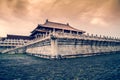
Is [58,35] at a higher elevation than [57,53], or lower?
higher

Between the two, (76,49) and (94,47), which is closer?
(76,49)

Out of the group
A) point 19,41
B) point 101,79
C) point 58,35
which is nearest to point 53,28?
point 58,35

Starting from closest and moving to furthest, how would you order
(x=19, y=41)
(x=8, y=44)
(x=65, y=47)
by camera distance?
(x=65, y=47), (x=8, y=44), (x=19, y=41)

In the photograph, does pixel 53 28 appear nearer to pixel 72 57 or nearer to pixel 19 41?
pixel 72 57

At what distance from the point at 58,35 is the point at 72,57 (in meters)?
4.87

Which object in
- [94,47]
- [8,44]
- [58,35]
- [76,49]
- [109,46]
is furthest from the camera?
[8,44]

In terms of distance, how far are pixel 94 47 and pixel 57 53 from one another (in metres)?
10.4

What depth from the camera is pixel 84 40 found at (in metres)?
22.1

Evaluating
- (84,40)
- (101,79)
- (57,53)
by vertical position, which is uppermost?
(84,40)

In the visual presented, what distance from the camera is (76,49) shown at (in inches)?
814

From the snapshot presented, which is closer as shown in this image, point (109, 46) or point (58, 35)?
point (58, 35)

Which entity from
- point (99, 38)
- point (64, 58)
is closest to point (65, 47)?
point (64, 58)

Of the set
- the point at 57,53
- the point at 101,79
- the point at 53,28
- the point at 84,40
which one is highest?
the point at 53,28

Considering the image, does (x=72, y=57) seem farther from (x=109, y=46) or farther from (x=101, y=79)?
(x=109, y=46)
